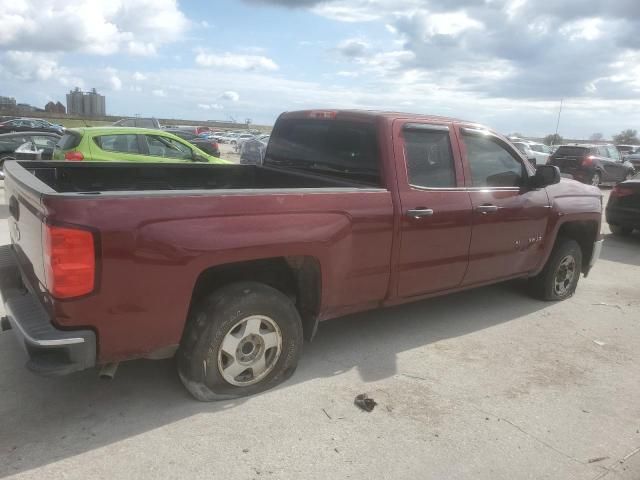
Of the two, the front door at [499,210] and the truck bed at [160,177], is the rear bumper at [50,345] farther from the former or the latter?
the front door at [499,210]

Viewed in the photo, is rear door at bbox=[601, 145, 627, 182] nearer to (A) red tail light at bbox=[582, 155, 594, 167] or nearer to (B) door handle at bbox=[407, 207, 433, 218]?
(A) red tail light at bbox=[582, 155, 594, 167]

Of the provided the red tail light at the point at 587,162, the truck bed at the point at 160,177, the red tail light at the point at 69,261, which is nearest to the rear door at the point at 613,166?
the red tail light at the point at 587,162

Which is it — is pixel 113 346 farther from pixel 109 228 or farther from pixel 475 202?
pixel 475 202

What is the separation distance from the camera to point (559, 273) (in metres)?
5.72

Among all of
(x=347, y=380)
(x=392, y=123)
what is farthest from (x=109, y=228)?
(x=392, y=123)

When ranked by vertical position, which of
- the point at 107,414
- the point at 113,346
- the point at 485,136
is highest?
the point at 485,136

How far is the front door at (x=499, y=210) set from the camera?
4.50 meters

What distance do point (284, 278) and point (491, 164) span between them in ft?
7.30

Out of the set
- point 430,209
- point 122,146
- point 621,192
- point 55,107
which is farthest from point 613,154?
point 55,107

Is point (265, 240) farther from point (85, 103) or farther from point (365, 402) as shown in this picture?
point (85, 103)

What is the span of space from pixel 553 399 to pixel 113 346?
9.38 feet

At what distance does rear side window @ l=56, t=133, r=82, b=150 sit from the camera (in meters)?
9.92

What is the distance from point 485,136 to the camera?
186 inches

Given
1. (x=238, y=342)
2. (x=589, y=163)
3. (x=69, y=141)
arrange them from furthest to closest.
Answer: (x=589, y=163) → (x=69, y=141) → (x=238, y=342)
